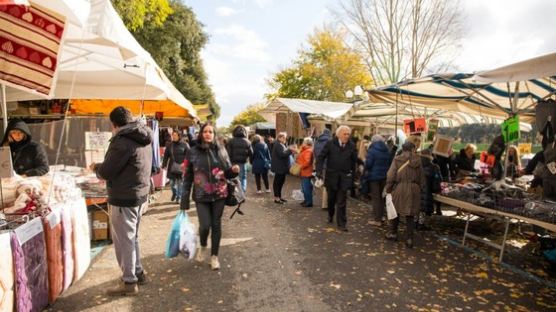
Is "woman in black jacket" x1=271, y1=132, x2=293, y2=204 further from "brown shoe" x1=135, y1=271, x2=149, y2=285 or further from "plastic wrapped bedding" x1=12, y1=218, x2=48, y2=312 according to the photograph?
"plastic wrapped bedding" x1=12, y1=218, x2=48, y2=312

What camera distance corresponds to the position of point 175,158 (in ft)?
28.3

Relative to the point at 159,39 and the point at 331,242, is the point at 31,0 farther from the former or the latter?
the point at 159,39

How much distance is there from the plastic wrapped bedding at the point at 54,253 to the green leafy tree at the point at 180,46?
19.3m

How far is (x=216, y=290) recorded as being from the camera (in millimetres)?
4145

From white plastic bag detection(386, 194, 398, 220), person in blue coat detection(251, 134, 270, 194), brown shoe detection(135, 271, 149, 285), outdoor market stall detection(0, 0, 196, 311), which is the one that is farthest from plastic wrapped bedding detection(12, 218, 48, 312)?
person in blue coat detection(251, 134, 270, 194)

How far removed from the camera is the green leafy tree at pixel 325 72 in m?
28.5

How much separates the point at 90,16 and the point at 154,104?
28.0ft

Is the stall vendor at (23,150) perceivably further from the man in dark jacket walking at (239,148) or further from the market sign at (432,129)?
the market sign at (432,129)

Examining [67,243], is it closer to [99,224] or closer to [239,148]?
[99,224]

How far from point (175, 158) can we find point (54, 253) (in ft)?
16.9

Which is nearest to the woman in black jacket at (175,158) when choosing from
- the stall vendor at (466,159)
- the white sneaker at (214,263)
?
the white sneaker at (214,263)

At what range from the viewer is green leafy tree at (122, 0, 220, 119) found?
2450 centimetres

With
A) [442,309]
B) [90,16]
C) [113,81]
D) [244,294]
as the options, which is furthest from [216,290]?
[113,81]

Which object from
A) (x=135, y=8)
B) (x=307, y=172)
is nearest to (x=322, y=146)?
(x=307, y=172)
